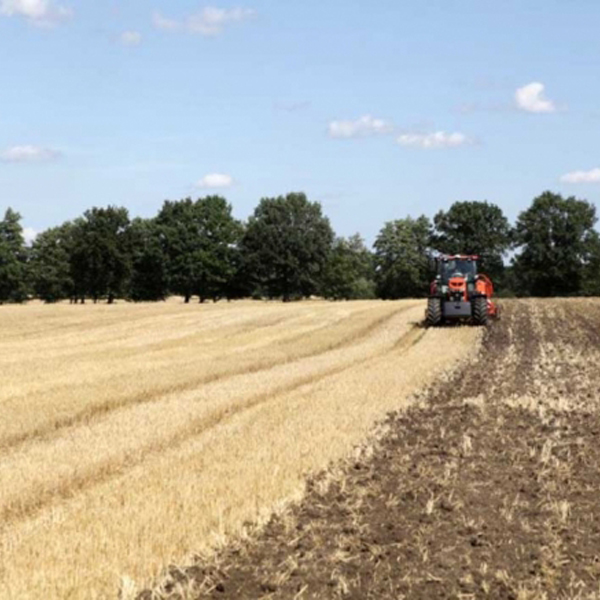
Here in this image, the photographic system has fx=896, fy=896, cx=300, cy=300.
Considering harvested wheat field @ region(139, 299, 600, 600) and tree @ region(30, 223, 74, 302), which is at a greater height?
tree @ region(30, 223, 74, 302)

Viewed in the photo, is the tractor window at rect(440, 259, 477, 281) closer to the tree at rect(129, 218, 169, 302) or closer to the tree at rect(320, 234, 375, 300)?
the tree at rect(129, 218, 169, 302)

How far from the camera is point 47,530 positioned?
7391mm

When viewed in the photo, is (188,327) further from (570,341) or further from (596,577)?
(596,577)

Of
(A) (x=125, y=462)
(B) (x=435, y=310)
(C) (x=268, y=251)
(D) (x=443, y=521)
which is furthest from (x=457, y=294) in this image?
(C) (x=268, y=251)

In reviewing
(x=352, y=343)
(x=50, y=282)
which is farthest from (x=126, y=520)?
(x=50, y=282)

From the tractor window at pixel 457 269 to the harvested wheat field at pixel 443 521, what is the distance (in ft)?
59.3

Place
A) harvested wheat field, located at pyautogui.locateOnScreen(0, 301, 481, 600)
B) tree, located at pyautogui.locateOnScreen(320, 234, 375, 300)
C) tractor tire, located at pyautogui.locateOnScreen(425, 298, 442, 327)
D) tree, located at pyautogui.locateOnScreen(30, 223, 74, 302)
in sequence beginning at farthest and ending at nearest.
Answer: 1. tree, located at pyautogui.locateOnScreen(320, 234, 375, 300)
2. tree, located at pyautogui.locateOnScreen(30, 223, 74, 302)
3. tractor tire, located at pyautogui.locateOnScreen(425, 298, 442, 327)
4. harvested wheat field, located at pyautogui.locateOnScreen(0, 301, 481, 600)

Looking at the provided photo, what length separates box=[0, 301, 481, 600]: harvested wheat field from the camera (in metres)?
6.87

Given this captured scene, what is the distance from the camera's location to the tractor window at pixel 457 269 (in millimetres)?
32469

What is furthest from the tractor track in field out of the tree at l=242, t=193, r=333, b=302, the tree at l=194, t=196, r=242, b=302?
the tree at l=242, t=193, r=333, b=302

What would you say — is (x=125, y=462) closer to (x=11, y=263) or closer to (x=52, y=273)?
(x=11, y=263)

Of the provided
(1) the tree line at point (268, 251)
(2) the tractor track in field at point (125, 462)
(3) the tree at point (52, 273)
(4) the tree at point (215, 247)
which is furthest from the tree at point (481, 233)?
(2) the tractor track in field at point (125, 462)

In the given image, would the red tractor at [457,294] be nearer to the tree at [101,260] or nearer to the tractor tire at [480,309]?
the tractor tire at [480,309]

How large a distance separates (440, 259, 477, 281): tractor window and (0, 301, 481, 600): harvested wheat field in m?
5.12
